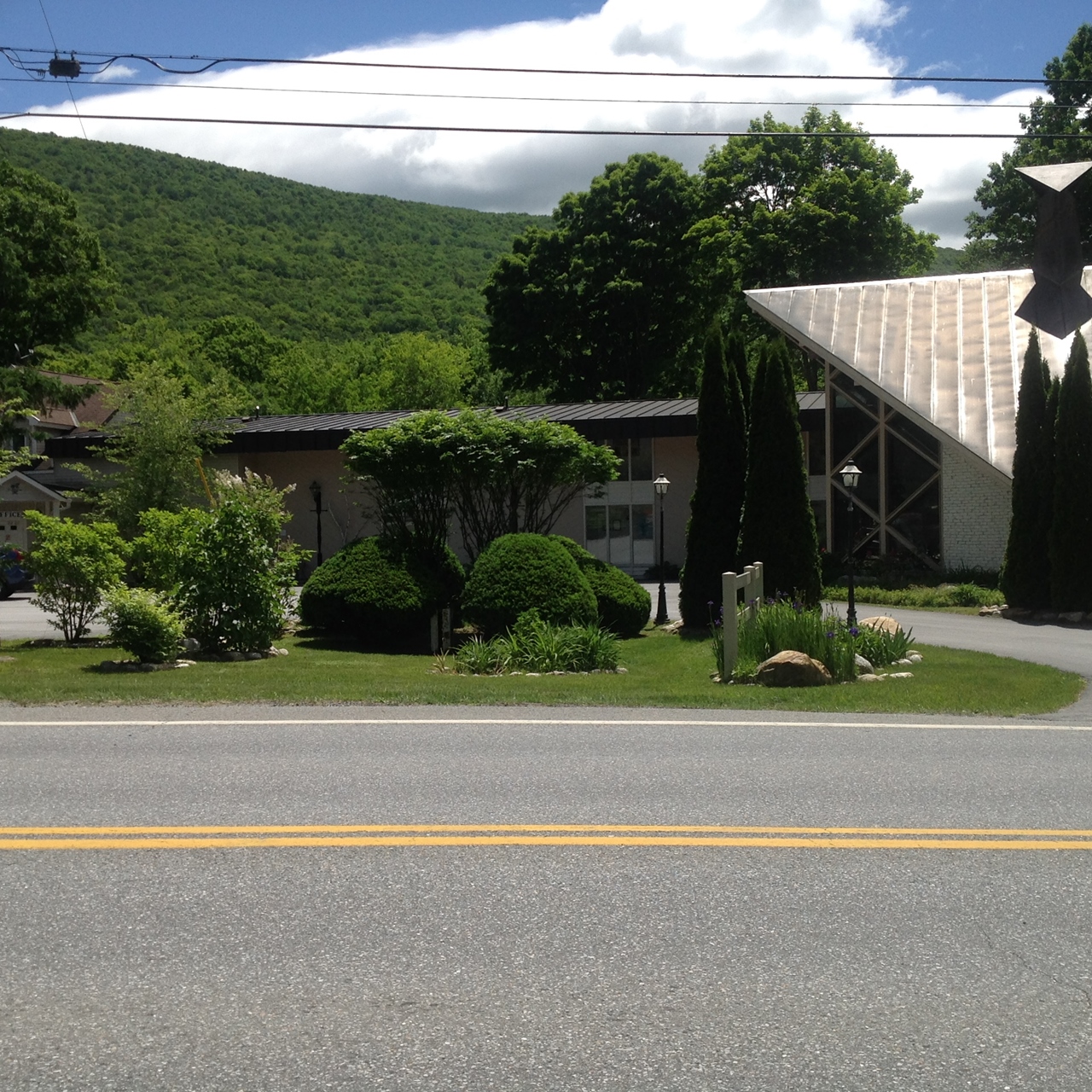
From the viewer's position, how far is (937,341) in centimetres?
3039

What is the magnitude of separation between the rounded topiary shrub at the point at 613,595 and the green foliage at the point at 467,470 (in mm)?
1487

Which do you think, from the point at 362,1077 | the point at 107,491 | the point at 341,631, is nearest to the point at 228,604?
the point at 341,631

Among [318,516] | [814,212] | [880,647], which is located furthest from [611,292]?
[880,647]

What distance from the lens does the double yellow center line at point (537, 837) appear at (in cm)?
610

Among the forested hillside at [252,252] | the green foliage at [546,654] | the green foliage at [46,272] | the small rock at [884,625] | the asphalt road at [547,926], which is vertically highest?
the forested hillside at [252,252]

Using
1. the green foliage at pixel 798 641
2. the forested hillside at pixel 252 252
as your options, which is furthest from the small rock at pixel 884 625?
the forested hillside at pixel 252 252

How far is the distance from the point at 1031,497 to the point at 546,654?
12.3m

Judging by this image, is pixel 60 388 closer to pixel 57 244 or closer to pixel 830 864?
pixel 57 244

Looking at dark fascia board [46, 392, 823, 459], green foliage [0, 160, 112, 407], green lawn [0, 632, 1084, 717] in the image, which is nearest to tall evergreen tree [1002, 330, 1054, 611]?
green lawn [0, 632, 1084, 717]

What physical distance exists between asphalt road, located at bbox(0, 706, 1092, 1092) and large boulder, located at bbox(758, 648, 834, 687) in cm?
488

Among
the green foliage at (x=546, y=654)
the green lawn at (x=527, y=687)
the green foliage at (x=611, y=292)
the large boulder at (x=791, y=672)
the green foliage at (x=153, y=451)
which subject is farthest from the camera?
the green foliage at (x=611, y=292)

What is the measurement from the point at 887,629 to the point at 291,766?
36.8ft

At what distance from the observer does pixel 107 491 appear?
109 feet

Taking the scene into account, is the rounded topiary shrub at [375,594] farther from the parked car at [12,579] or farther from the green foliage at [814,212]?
the green foliage at [814,212]
